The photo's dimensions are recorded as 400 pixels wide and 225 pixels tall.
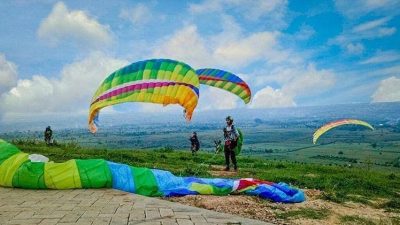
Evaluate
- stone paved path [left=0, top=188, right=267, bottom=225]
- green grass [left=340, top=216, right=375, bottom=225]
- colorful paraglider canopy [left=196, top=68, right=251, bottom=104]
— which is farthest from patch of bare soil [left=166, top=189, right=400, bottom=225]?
colorful paraglider canopy [left=196, top=68, right=251, bottom=104]

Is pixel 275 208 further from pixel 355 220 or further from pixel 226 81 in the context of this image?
pixel 226 81

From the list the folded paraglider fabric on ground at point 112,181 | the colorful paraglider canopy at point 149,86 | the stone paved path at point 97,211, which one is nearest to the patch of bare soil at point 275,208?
the folded paraglider fabric on ground at point 112,181

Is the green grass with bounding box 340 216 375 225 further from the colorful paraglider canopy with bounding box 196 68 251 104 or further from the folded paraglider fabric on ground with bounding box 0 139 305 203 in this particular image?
the colorful paraglider canopy with bounding box 196 68 251 104

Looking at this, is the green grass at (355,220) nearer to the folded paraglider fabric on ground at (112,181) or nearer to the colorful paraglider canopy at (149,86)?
the folded paraglider fabric on ground at (112,181)

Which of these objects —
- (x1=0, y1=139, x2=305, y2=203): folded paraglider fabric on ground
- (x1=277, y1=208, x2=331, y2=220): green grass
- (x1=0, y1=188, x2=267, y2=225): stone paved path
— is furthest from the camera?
(x1=0, y1=139, x2=305, y2=203): folded paraglider fabric on ground

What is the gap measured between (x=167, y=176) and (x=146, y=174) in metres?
0.62

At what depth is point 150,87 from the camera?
15.2 m

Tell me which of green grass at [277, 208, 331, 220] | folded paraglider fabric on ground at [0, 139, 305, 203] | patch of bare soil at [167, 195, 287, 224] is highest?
folded paraglider fabric on ground at [0, 139, 305, 203]

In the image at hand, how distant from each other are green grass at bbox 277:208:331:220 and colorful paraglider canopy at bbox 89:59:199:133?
6927 mm

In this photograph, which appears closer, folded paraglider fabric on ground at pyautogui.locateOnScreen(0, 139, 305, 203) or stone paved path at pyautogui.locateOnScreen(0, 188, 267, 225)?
stone paved path at pyautogui.locateOnScreen(0, 188, 267, 225)

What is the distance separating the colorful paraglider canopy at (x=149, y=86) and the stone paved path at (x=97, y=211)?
5359mm

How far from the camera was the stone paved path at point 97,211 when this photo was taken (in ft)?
24.7

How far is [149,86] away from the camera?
15172 mm

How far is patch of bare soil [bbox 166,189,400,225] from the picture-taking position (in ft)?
30.1
